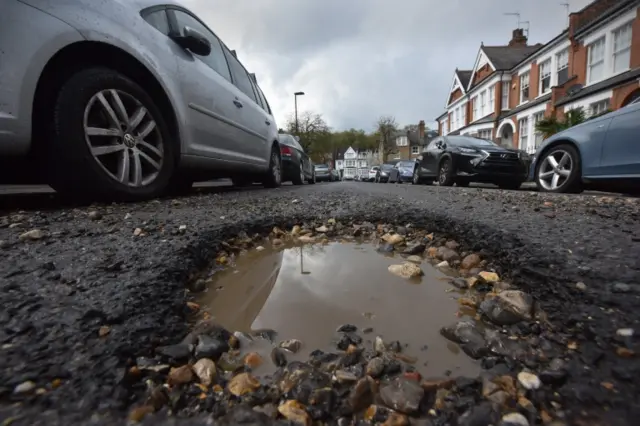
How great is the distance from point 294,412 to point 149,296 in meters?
0.66

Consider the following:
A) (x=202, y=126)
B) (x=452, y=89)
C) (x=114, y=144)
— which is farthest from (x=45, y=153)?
(x=452, y=89)

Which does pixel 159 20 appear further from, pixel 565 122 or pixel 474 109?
pixel 474 109

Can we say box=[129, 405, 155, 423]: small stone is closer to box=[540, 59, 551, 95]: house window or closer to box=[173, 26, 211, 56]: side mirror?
box=[173, 26, 211, 56]: side mirror

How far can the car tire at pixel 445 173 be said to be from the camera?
9.58 m

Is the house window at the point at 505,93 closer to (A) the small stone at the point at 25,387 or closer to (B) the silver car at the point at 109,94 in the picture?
(B) the silver car at the point at 109,94

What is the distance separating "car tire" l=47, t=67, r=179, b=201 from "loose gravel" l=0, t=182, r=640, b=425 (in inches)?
16.8

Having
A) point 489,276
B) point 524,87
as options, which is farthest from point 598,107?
point 489,276

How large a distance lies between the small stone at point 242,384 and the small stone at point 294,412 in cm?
9

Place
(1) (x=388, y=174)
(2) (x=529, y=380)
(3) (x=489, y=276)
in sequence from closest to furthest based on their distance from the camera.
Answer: (2) (x=529, y=380)
(3) (x=489, y=276)
(1) (x=388, y=174)

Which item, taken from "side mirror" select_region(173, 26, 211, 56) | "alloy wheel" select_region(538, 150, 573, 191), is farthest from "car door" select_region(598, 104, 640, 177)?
"side mirror" select_region(173, 26, 211, 56)

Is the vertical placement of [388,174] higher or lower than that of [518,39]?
lower

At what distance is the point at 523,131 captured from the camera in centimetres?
A: 2297

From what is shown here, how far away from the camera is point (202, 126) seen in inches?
147

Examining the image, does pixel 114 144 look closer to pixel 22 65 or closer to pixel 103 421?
pixel 22 65
